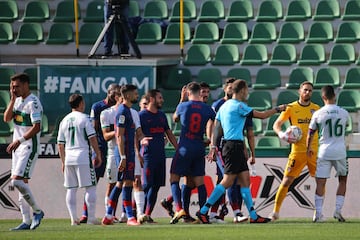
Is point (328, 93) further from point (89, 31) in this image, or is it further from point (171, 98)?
point (89, 31)

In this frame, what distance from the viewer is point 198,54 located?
22.2 m

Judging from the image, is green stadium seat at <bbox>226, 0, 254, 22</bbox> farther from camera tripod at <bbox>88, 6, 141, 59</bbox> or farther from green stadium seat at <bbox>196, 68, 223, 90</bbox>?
camera tripod at <bbox>88, 6, 141, 59</bbox>

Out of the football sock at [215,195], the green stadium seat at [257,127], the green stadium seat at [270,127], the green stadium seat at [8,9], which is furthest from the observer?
the green stadium seat at [8,9]

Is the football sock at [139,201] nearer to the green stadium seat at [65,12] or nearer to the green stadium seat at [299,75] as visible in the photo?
the green stadium seat at [299,75]

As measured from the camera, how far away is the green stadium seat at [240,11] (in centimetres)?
2295

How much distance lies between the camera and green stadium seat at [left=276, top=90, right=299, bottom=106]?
814 inches

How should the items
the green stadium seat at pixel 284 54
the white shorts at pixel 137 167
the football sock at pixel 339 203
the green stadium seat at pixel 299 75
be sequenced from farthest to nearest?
the green stadium seat at pixel 284 54 → the green stadium seat at pixel 299 75 → the football sock at pixel 339 203 → the white shorts at pixel 137 167

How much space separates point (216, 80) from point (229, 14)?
7.31 feet

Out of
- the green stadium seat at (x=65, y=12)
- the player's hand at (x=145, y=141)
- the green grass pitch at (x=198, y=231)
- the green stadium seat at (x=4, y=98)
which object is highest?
the green stadium seat at (x=65, y=12)

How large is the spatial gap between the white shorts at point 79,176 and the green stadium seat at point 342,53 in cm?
844

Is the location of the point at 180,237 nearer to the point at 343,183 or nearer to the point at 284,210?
the point at 343,183

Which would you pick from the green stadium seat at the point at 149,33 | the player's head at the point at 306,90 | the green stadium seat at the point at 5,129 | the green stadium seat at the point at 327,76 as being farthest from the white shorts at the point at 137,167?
the green stadium seat at the point at 149,33

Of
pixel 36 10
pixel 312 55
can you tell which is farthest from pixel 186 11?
pixel 36 10

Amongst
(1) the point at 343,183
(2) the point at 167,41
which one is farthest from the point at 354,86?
(1) the point at 343,183
